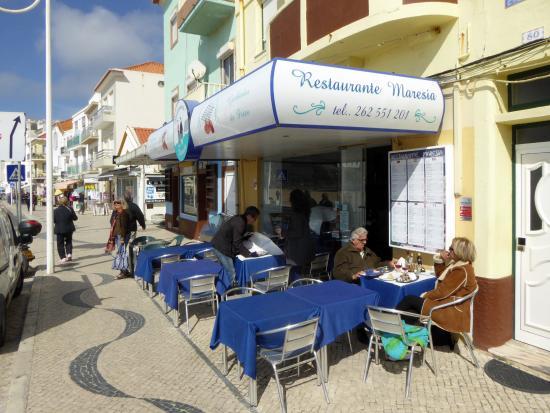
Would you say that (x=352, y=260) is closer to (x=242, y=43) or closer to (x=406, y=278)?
(x=406, y=278)

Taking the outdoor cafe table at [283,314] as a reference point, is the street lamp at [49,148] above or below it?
above

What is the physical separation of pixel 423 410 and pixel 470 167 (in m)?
2.78

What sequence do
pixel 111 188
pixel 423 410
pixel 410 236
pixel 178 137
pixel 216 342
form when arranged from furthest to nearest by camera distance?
pixel 111 188, pixel 178 137, pixel 410 236, pixel 216 342, pixel 423 410

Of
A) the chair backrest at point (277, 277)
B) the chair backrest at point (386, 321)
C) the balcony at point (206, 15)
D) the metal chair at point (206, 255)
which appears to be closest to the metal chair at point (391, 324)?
the chair backrest at point (386, 321)

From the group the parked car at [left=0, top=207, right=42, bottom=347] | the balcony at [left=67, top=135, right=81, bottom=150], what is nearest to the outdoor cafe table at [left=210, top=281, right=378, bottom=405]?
the parked car at [left=0, top=207, right=42, bottom=347]

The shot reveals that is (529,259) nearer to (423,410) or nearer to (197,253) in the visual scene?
(423,410)

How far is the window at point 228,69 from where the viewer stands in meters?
11.8

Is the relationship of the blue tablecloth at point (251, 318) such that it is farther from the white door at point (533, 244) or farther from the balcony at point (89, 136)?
the balcony at point (89, 136)

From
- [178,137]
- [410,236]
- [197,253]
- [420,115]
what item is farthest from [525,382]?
[178,137]

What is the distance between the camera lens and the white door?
446 cm

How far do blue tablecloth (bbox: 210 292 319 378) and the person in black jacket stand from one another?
25.4 feet

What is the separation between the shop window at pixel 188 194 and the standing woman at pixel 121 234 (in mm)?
5186

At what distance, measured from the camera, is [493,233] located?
4.65 meters

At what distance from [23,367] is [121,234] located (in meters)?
4.20
